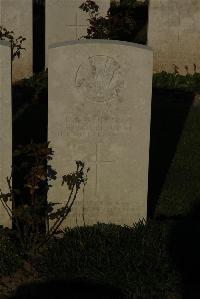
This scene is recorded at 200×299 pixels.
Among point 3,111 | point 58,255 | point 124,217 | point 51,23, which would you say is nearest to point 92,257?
point 58,255

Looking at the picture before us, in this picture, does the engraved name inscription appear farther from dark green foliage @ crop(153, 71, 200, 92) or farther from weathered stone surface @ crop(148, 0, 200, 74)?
weathered stone surface @ crop(148, 0, 200, 74)

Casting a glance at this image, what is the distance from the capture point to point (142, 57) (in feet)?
21.6

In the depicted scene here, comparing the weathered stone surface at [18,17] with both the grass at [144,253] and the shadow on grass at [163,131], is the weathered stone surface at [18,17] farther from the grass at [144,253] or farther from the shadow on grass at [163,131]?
the grass at [144,253]

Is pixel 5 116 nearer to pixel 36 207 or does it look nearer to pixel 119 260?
pixel 36 207

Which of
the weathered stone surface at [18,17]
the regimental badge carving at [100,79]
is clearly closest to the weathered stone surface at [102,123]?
the regimental badge carving at [100,79]

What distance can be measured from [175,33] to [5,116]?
263 inches

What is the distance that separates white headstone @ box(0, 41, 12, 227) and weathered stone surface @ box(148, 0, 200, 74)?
20.8 feet

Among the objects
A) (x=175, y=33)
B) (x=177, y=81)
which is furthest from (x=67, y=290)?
(x=175, y=33)

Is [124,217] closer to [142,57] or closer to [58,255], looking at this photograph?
[58,255]

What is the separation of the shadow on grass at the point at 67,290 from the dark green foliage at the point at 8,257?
0.23 m

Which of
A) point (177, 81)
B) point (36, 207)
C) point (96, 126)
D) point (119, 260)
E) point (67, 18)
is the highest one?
point (67, 18)

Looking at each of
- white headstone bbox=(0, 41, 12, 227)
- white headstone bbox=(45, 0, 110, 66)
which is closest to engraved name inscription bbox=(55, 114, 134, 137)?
white headstone bbox=(0, 41, 12, 227)

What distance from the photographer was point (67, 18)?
12078 mm

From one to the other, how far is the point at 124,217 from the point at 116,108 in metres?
0.96
